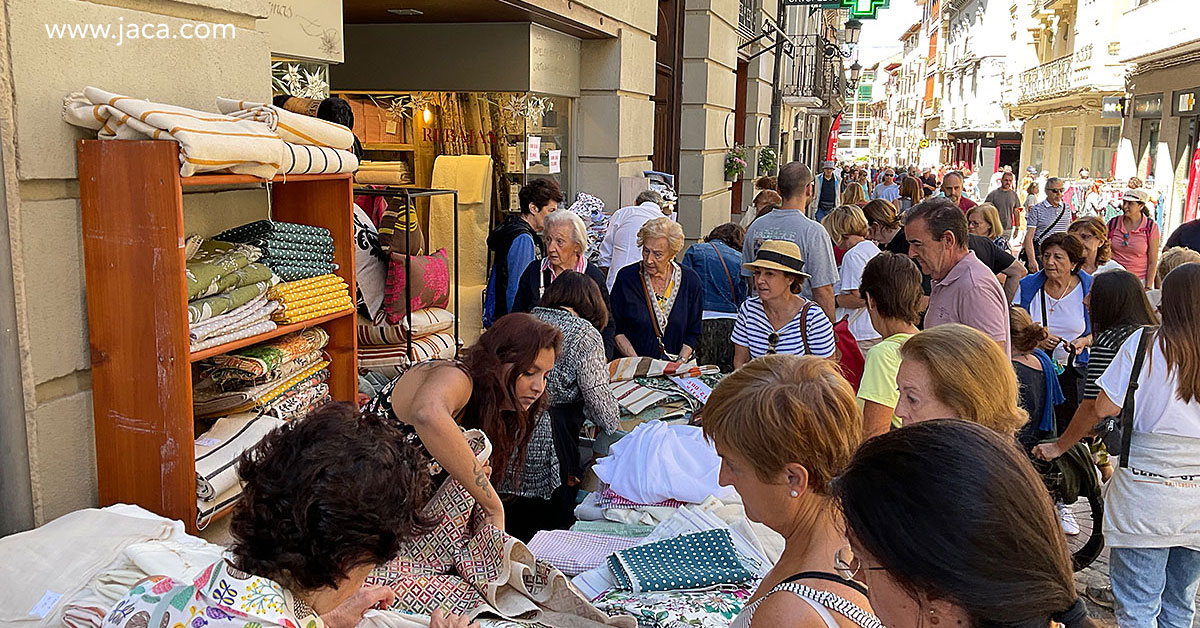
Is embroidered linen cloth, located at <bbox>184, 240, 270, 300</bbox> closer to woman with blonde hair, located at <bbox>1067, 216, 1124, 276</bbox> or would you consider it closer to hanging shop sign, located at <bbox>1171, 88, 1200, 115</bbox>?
woman with blonde hair, located at <bbox>1067, 216, 1124, 276</bbox>

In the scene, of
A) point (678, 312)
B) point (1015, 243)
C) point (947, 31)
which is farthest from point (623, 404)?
point (947, 31)

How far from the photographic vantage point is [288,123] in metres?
3.29

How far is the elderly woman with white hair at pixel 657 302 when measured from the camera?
18.5 feet

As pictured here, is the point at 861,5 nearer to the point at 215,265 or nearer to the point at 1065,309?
the point at 1065,309

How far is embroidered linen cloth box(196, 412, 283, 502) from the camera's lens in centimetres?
292

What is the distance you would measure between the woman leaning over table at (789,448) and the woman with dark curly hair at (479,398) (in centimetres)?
107

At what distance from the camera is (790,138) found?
1057 inches

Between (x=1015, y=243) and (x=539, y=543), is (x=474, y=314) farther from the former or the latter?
(x=1015, y=243)

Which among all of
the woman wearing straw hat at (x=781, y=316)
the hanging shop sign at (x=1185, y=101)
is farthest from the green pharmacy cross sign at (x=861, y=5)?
the woman wearing straw hat at (x=781, y=316)

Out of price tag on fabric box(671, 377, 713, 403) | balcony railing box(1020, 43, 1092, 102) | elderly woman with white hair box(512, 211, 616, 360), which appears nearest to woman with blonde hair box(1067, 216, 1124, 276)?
price tag on fabric box(671, 377, 713, 403)

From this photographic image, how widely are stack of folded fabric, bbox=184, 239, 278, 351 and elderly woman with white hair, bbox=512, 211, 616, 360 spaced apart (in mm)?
2524

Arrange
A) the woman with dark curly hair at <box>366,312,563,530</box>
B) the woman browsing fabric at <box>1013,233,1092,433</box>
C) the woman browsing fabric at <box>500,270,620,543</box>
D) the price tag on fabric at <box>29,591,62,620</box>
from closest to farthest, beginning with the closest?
the price tag on fabric at <box>29,591,62,620</box>, the woman with dark curly hair at <box>366,312,563,530</box>, the woman browsing fabric at <box>500,270,620,543</box>, the woman browsing fabric at <box>1013,233,1092,433</box>

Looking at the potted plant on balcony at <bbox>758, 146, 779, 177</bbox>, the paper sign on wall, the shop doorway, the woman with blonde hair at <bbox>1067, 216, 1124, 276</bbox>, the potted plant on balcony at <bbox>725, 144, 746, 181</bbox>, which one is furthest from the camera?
the potted plant on balcony at <bbox>758, 146, 779, 177</bbox>

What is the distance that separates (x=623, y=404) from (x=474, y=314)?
2.99 metres
